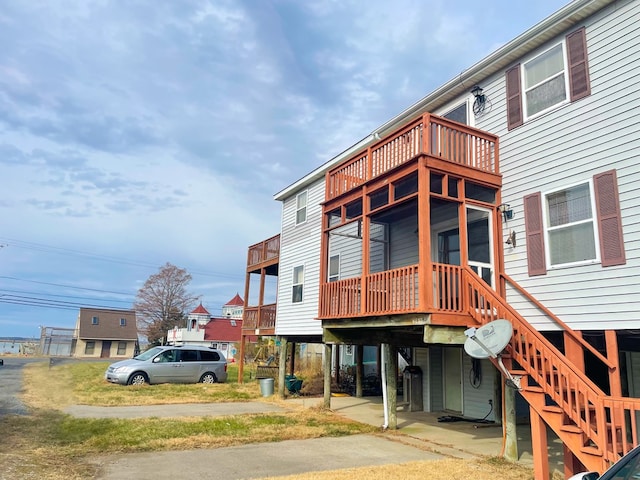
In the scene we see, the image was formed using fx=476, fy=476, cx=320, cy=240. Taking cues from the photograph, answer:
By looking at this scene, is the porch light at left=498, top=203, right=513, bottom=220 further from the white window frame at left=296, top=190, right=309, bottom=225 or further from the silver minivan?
the silver minivan

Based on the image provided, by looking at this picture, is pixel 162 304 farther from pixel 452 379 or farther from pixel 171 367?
pixel 452 379

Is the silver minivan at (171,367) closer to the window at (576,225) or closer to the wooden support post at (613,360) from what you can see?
the window at (576,225)

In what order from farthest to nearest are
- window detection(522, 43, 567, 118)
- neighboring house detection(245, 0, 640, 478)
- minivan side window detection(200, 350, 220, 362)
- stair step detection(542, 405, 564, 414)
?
1. minivan side window detection(200, 350, 220, 362)
2. window detection(522, 43, 567, 118)
3. neighboring house detection(245, 0, 640, 478)
4. stair step detection(542, 405, 564, 414)

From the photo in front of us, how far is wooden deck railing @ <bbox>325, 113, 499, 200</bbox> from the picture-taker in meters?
8.94

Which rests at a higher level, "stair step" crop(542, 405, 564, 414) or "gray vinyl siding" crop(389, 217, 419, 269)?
"gray vinyl siding" crop(389, 217, 419, 269)

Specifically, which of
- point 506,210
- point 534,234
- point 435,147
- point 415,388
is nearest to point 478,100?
point 435,147

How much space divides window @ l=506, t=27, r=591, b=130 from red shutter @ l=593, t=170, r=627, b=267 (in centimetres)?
163

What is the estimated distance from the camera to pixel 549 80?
8.81 meters

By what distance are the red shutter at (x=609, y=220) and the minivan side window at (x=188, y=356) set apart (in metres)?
16.5

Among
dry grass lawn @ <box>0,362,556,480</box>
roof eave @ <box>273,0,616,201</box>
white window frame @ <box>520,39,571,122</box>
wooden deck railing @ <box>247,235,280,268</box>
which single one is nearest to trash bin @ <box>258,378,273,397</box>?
dry grass lawn @ <box>0,362,556,480</box>

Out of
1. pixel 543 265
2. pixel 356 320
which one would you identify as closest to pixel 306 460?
pixel 356 320

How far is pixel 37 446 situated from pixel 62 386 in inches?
461

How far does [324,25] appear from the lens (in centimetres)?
1185

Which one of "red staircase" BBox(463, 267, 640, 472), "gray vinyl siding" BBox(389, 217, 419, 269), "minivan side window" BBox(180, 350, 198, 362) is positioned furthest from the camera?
"minivan side window" BBox(180, 350, 198, 362)
